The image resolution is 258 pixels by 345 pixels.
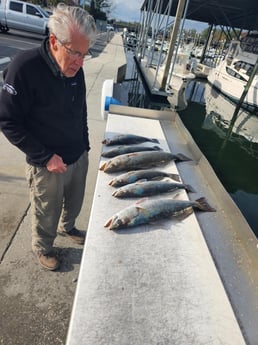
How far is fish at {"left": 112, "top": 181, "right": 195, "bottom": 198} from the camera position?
275cm

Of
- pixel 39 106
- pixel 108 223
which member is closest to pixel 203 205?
pixel 108 223

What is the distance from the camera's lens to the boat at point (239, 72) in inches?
651

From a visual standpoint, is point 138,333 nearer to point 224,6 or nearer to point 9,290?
point 9,290

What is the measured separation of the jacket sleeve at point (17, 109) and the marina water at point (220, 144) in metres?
5.39

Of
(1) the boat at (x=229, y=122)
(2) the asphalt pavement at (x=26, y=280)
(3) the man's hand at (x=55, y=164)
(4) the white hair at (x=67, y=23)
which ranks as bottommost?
(1) the boat at (x=229, y=122)

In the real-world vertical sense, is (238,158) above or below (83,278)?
below

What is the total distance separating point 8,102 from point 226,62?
21.5 metres

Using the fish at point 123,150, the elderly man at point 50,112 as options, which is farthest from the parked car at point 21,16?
the elderly man at point 50,112

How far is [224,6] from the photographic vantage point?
19.0m

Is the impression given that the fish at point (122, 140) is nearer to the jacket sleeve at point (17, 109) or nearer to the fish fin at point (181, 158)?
the fish fin at point (181, 158)

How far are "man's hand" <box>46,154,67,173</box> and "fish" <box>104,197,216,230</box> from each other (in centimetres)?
60

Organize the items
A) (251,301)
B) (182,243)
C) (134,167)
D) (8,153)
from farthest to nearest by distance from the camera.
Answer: (8,153) → (134,167) → (182,243) → (251,301)

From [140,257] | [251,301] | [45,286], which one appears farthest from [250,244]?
[45,286]

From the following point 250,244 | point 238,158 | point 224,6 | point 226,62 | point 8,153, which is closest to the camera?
point 250,244
